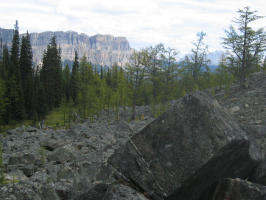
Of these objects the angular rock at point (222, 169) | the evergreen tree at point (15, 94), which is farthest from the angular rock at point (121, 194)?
the evergreen tree at point (15, 94)

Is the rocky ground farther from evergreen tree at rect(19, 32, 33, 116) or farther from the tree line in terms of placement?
evergreen tree at rect(19, 32, 33, 116)

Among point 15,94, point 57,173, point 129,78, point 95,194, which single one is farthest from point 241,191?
point 15,94

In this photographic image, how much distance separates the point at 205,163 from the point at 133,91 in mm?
32834

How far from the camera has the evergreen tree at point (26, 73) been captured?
53.2 m

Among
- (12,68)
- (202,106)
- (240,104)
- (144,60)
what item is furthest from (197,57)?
(202,106)

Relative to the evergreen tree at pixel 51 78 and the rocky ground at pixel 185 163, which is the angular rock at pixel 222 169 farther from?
the evergreen tree at pixel 51 78

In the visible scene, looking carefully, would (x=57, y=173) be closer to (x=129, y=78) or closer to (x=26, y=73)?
(x=129, y=78)

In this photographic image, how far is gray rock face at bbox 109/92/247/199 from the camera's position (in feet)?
16.9

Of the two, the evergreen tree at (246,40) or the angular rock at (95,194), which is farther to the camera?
the evergreen tree at (246,40)

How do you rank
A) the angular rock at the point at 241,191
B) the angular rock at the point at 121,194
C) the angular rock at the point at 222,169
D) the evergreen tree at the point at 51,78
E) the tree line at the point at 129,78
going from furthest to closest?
the evergreen tree at the point at 51,78 → the tree line at the point at 129,78 → the angular rock at the point at 222,169 → the angular rock at the point at 241,191 → the angular rock at the point at 121,194

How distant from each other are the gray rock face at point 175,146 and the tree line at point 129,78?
85.8 ft

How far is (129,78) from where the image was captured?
38.5 m

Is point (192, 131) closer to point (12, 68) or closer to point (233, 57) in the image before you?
point (233, 57)

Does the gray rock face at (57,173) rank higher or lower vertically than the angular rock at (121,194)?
lower
